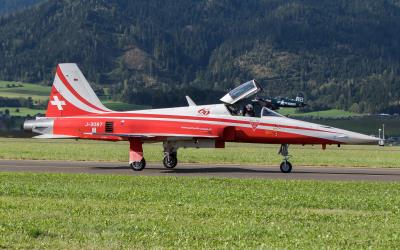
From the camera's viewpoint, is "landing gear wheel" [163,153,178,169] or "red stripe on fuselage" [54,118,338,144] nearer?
"red stripe on fuselage" [54,118,338,144]

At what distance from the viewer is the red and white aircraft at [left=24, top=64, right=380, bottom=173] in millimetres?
32125

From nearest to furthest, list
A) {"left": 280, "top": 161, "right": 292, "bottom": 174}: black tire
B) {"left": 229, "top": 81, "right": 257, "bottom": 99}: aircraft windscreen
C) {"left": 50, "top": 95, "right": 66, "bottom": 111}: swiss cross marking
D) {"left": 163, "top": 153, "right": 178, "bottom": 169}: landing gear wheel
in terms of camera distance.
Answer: {"left": 280, "top": 161, "right": 292, "bottom": 174}: black tire → {"left": 229, "top": 81, "right": 257, "bottom": 99}: aircraft windscreen → {"left": 163, "top": 153, "right": 178, "bottom": 169}: landing gear wheel → {"left": 50, "top": 95, "right": 66, "bottom": 111}: swiss cross marking

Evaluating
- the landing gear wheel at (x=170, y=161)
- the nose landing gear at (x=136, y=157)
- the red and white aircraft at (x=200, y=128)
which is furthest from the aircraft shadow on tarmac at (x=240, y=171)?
the red and white aircraft at (x=200, y=128)

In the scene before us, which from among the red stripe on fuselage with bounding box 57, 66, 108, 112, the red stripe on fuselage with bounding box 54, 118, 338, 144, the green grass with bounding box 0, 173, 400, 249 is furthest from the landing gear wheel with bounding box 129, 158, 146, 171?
the green grass with bounding box 0, 173, 400, 249

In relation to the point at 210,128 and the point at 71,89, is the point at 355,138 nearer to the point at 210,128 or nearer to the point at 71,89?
the point at 210,128

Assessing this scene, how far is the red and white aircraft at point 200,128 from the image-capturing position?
32.1 m

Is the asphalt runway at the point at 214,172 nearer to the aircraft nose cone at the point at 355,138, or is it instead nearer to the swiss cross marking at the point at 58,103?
the aircraft nose cone at the point at 355,138

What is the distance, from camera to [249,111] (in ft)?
107

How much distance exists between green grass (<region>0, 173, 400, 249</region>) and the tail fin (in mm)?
9806

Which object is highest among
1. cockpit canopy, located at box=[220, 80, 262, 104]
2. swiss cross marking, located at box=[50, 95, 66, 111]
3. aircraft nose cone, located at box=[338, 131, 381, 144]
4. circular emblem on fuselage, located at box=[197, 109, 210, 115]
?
cockpit canopy, located at box=[220, 80, 262, 104]

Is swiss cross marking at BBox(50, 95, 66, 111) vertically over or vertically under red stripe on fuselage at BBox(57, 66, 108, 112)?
under

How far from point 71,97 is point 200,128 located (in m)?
6.18

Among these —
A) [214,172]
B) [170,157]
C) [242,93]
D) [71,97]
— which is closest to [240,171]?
[214,172]

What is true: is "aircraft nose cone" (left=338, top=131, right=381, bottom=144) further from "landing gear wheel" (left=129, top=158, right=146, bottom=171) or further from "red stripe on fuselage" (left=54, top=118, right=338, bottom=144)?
"landing gear wheel" (left=129, top=158, right=146, bottom=171)
